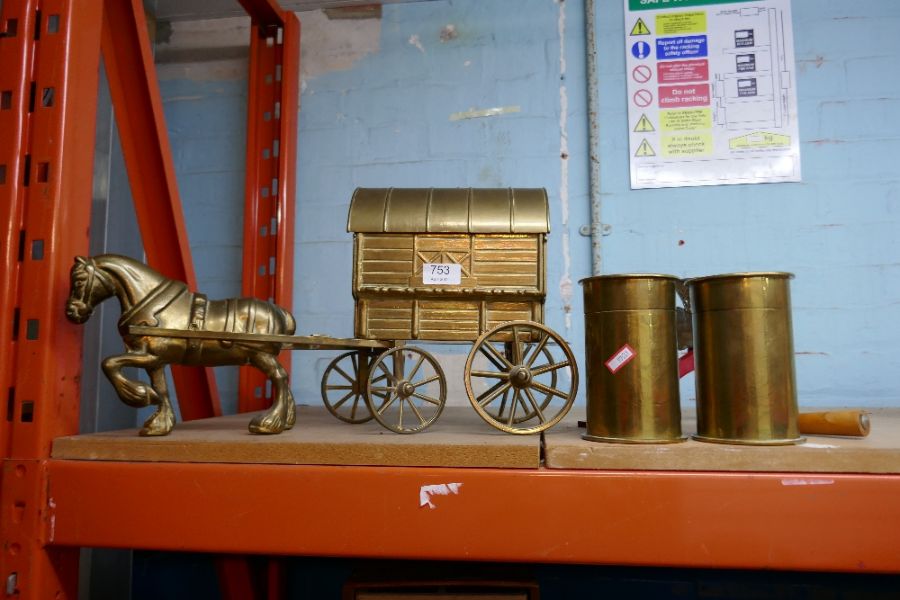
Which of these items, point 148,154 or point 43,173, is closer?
point 43,173

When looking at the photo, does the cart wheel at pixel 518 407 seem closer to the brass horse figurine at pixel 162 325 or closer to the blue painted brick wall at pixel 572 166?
the blue painted brick wall at pixel 572 166

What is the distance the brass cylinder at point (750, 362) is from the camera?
3.48 ft

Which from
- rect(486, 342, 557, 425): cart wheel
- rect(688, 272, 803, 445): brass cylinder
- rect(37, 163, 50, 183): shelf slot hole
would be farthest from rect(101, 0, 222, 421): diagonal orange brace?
rect(688, 272, 803, 445): brass cylinder

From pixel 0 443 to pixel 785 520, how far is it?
4.67 ft

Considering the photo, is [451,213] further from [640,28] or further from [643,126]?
[640,28]

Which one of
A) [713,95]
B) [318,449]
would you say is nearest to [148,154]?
[318,449]

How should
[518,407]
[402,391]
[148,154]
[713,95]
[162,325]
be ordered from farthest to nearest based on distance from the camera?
[713,95]
[518,407]
[148,154]
[402,391]
[162,325]

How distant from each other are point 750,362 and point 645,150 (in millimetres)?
1268

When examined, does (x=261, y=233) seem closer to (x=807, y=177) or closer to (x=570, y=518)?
(x=570, y=518)

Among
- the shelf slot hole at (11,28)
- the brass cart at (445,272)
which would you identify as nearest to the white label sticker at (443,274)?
the brass cart at (445,272)

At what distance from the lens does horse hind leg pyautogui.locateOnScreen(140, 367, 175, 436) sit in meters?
1.17

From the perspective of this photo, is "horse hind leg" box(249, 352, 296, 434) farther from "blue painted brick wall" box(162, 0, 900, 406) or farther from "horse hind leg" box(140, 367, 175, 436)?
"blue painted brick wall" box(162, 0, 900, 406)

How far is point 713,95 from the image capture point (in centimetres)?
212

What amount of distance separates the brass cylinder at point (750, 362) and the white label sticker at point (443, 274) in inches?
21.6
